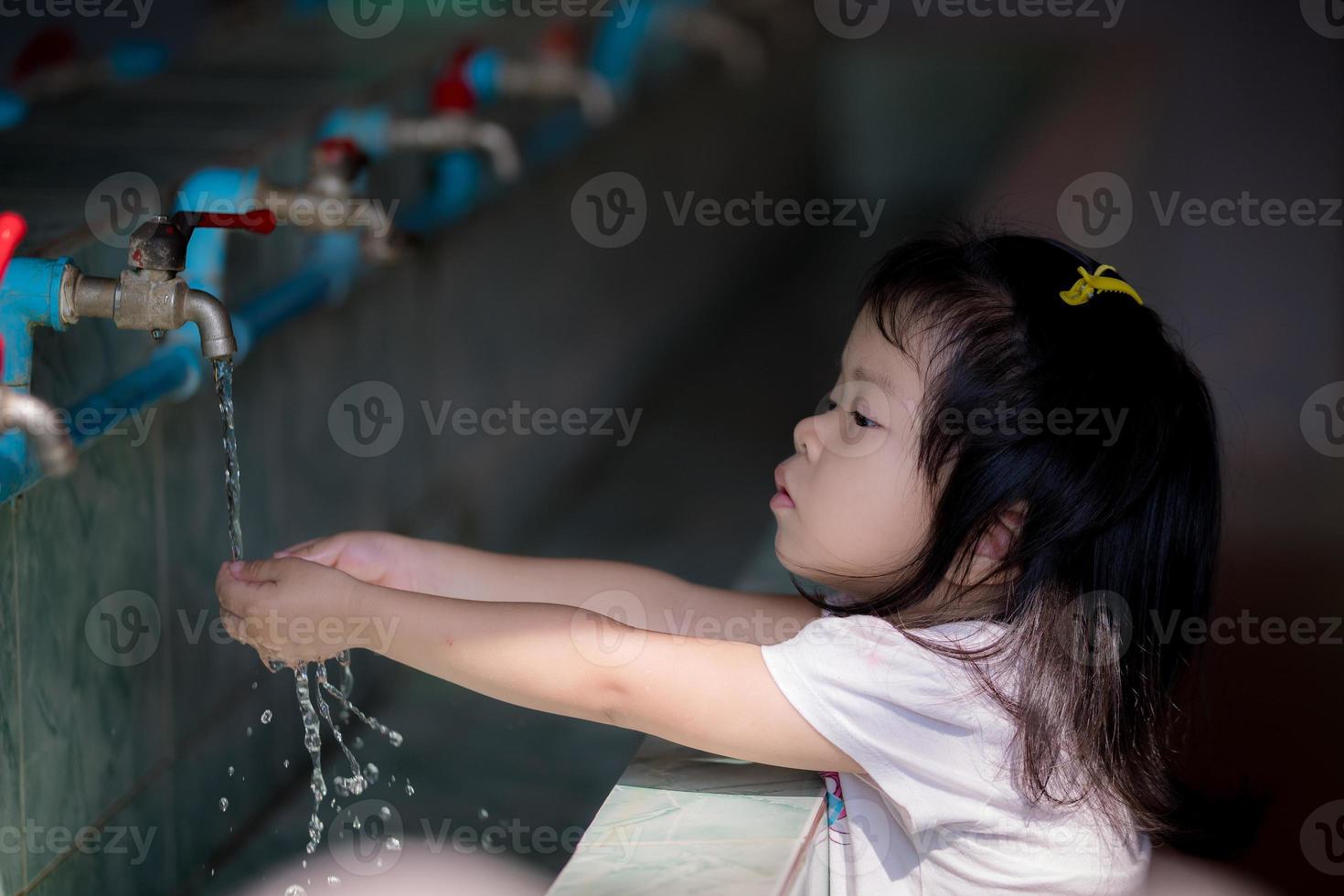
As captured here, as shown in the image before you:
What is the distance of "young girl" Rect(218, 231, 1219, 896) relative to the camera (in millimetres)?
994

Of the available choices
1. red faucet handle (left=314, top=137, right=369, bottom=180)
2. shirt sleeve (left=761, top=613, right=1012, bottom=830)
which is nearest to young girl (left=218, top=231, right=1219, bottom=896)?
shirt sleeve (left=761, top=613, right=1012, bottom=830)

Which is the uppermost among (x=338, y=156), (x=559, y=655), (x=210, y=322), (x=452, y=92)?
(x=452, y=92)

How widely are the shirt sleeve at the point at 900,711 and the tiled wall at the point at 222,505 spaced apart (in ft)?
2.07

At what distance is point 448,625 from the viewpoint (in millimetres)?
1012

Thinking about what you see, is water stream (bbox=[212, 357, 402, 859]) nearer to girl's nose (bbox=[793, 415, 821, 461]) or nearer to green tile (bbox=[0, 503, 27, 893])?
green tile (bbox=[0, 503, 27, 893])

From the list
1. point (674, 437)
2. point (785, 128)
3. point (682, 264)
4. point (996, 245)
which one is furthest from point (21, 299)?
point (785, 128)

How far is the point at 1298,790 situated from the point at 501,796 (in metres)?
1.08

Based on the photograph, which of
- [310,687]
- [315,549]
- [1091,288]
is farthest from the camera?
[310,687]

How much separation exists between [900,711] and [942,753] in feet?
0.15

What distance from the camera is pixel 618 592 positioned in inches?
50.6

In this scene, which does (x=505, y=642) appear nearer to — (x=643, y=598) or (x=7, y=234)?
(x=643, y=598)

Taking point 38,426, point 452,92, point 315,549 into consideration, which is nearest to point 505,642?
point 315,549

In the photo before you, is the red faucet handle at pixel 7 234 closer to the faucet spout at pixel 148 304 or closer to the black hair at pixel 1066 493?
the faucet spout at pixel 148 304

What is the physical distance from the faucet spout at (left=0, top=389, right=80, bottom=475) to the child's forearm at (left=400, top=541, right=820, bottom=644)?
1.26 feet
